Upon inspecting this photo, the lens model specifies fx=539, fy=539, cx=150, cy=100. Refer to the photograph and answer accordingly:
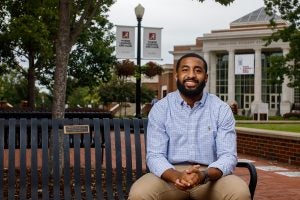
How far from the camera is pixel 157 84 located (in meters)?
86.1

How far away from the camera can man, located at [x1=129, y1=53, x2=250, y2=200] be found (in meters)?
3.63

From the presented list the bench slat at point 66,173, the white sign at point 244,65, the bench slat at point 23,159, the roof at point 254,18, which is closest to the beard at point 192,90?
the bench slat at point 66,173

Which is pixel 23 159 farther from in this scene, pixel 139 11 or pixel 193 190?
pixel 139 11

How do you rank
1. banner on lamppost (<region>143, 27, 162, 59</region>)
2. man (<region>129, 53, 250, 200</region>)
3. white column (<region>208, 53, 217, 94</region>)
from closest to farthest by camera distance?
man (<region>129, 53, 250, 200</region>), banner on lamppost (<region>143, 27, 162, 59</region>), white column (<region>208, 53, 217, 94</region>)

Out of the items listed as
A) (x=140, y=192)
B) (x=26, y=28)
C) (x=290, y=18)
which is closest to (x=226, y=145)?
(x=140, y=192)

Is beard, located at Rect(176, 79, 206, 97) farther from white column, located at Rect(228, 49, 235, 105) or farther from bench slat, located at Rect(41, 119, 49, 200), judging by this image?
white column, located at Rect(228, 49, 235, 105)

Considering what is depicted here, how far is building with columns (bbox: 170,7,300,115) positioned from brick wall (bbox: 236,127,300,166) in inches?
2153

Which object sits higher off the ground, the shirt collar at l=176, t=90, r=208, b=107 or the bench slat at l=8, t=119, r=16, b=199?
the shirt collar at l=176, t=90, r=208, b=107

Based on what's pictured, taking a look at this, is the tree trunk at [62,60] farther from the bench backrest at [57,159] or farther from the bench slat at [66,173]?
the bench slat at [66,173]

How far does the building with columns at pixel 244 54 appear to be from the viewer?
68.9 m

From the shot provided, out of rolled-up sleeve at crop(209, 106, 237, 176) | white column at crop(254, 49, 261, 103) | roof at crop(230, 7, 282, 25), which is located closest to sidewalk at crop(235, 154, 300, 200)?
rolled-up sleeve at crop(209, 106, 237, 176)

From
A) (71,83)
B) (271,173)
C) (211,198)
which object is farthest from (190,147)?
(71,83)

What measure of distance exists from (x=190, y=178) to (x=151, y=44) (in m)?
13.8

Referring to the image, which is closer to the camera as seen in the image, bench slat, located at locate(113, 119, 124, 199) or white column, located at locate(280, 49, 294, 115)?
bench slat, located at locate(113, 119, 124, 199)
